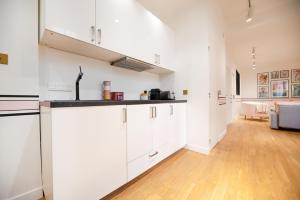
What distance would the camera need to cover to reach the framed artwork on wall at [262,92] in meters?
7.32

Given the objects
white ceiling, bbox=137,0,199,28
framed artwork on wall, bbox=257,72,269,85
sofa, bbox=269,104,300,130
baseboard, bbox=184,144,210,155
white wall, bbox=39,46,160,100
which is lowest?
baseboard, bbox=184,144,210,155

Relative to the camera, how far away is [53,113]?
894 millimetres

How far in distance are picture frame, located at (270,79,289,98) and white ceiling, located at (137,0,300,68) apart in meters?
2.05

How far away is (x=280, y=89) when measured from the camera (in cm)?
694

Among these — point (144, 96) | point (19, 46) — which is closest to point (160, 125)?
point (144, 96)

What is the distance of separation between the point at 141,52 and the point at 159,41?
0.54m

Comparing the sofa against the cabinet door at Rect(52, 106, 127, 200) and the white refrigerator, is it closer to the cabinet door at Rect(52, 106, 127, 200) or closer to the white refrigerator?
the cabinet door at Rect(52, 106, 127, 200)

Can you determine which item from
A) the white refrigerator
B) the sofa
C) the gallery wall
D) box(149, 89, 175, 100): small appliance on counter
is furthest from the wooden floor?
the gallery wall

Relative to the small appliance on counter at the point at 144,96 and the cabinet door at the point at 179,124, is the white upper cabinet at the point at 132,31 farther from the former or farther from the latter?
the cabinet door at the point at 179,124

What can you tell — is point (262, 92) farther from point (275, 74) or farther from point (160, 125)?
point (160, 125)

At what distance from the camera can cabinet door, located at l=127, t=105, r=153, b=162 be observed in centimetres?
139

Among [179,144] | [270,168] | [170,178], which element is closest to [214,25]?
[179,144]

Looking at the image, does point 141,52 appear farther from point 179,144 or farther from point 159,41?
point 179,144

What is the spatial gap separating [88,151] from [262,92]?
30.5 feet
